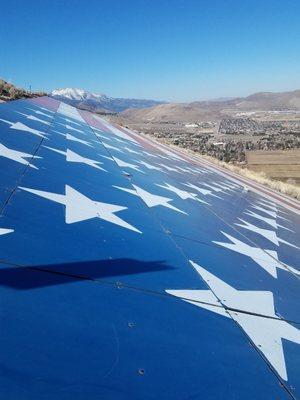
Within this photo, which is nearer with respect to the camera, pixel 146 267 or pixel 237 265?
pixel 146 267

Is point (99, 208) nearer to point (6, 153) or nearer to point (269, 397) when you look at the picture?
point (6, 153)

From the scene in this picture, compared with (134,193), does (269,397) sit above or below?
below

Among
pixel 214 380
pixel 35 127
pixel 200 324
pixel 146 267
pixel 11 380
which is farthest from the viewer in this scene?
pixel 35 127

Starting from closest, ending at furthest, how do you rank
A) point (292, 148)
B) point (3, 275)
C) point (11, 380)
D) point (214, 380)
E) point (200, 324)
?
point (11, 380) → point (214, 380) → point (3, 275) → point (200, 324) → point (292, 148)

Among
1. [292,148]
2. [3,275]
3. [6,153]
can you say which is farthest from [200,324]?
[292,148]

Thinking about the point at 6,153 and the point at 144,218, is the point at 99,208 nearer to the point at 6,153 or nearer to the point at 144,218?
the point at 144,218

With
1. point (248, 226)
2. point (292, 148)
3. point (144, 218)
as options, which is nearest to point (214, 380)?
point (144, 218)
